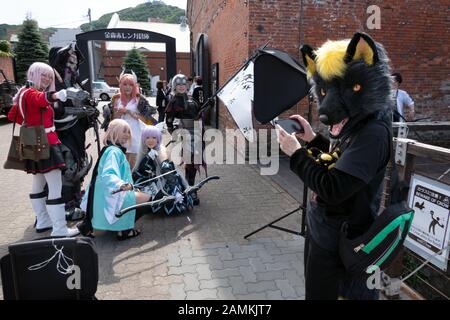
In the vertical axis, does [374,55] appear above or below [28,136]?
above

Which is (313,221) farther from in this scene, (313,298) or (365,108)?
(365,108)

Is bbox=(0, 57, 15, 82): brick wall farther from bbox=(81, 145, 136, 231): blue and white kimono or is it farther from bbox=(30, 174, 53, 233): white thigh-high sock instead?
bbox=(81, 145, 136, 231): blue and white kimono

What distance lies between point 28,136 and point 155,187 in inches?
63.8

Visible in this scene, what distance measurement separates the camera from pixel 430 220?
8.50ft

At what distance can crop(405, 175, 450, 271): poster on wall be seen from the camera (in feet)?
8.06

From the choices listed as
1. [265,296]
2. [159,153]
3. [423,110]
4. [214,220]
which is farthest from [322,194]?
[423,110]

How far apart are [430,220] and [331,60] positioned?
166 centimetres

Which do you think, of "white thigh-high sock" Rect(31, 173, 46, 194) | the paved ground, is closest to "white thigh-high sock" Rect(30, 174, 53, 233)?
"white thigh-high sock" Rect(31, 173, 46, 194)

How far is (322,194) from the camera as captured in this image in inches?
63.5

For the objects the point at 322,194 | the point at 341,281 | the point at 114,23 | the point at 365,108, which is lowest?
the point at 341,281

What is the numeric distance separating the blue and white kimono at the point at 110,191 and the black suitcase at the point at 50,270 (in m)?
1.42

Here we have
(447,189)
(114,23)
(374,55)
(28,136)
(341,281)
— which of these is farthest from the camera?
(114,23)

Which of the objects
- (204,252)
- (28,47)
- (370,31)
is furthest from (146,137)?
(28,47)

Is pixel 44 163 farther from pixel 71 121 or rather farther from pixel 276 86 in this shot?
pixel 276 86
